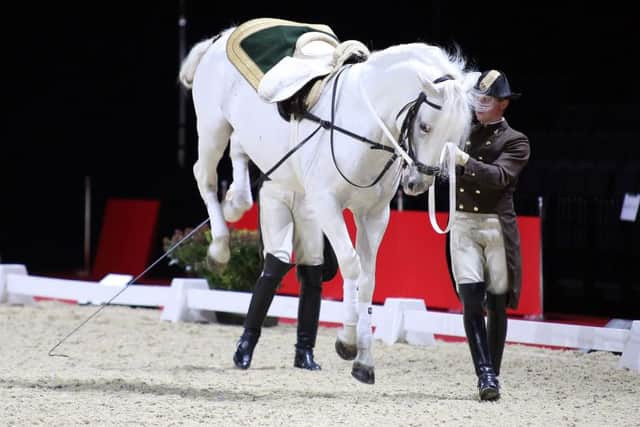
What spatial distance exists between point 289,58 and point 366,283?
1165 millimetres

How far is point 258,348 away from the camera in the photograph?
6652 millimetres

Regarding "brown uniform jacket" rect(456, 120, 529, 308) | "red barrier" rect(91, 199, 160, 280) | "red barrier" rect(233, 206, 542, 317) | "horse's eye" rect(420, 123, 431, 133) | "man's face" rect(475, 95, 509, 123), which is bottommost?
"red barrier" rect(91, 199, 160, 280)

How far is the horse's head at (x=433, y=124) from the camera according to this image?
4473 mm

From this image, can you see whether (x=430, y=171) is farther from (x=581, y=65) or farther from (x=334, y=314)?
(x=581, y=65)

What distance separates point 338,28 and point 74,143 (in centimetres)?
322

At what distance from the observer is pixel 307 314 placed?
5.83 metres

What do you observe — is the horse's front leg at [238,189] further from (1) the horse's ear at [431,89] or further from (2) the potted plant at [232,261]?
(2) the potted plant at [232,261]

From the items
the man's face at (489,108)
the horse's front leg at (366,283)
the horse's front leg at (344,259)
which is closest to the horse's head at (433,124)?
the man's face at (489,108)

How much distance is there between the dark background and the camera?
802 centimetres

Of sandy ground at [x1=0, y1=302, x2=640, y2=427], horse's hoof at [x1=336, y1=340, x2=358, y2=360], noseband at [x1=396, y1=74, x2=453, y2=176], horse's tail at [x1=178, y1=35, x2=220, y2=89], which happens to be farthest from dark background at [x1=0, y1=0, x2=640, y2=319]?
noseband at [x1=396, y1=74, x2=453, y2=176]

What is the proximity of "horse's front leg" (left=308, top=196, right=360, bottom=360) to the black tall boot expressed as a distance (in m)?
0.64

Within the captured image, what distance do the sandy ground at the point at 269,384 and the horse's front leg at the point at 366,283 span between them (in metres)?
0.12

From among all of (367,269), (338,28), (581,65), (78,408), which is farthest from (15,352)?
(581,65)

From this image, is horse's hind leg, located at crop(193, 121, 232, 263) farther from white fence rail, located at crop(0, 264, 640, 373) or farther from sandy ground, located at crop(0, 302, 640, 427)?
white fence rail, located at crop(0, 264, 640, 373)
